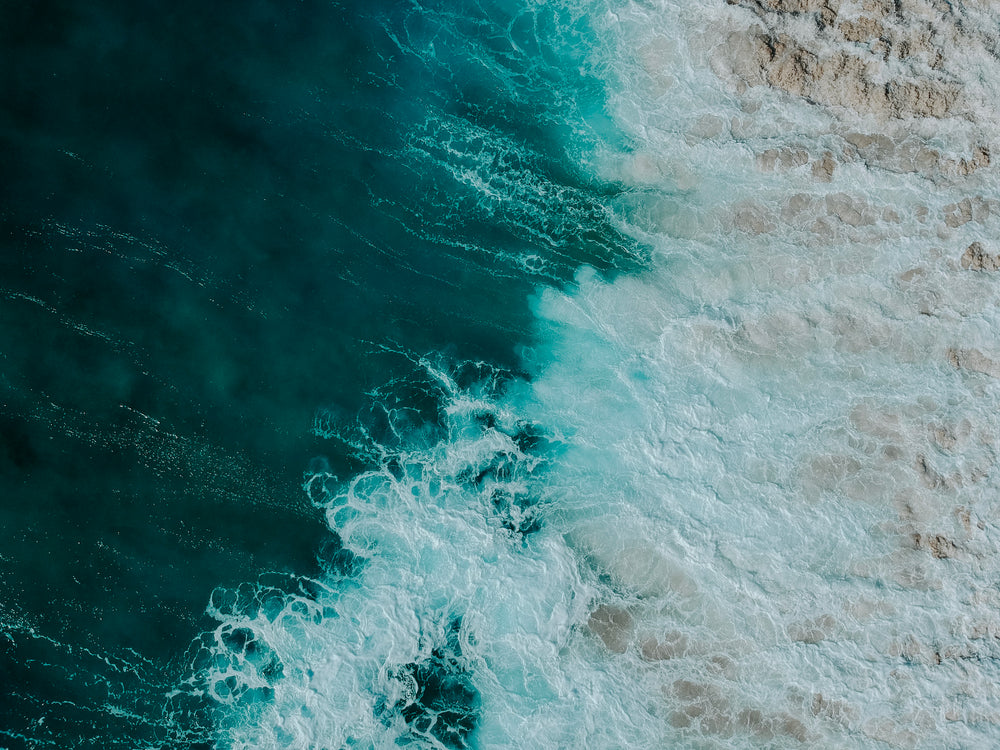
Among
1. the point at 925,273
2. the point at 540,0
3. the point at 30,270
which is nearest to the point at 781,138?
the point at 925,273

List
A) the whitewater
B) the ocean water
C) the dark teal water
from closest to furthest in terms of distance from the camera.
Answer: the whitewater, the ocean water, the dark teal water

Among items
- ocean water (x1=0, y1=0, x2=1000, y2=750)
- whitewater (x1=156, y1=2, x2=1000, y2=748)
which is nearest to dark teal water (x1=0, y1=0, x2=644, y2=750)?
ocean water (x1=0, y1=0, x2=1000, y2=750)

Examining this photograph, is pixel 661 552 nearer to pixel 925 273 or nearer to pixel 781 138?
pixel 925 273

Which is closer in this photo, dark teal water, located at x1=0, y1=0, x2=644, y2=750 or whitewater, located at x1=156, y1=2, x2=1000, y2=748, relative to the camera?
whitewater, located at x1=156, y1=2, x2=1000, y2=748

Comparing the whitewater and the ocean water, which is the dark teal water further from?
the whitewater

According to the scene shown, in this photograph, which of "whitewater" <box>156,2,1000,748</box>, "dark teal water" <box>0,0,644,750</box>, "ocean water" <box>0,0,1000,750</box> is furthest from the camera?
"dark teal water" <box>0,0,644,750</box>

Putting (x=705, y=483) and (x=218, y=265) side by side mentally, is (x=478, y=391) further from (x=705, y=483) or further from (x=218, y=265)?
(x=218, y=265)
